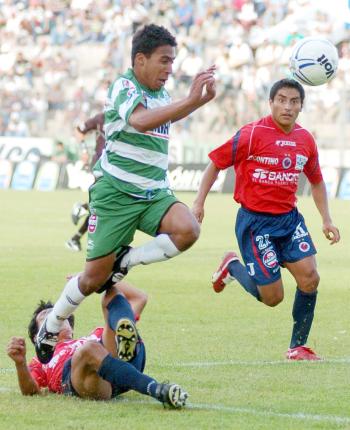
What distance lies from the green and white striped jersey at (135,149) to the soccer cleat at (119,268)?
40cm

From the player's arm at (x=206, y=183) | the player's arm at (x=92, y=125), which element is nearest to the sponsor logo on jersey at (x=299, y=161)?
the player's arm at (x=206, y=183)

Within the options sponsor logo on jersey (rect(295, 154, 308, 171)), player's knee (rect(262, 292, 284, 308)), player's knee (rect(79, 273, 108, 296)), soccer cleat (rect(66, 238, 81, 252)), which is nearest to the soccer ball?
sponsor logo on jersey (rect(295, 154, 308, 171))

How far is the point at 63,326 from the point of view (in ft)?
25.5

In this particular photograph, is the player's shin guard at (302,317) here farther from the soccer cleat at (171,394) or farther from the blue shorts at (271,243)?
the soccer cleat at (171,394)

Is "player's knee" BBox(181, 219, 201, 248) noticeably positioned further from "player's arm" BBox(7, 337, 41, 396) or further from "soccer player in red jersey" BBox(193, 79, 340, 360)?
"player's arm" BBox(7, 337, 41, 396)

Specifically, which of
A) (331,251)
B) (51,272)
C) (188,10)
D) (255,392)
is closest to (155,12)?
(188,10)

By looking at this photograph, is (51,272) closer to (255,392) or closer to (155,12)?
(255,392)

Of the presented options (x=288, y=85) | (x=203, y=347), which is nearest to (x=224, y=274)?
(x=203, y=347)

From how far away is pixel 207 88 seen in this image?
284 inches

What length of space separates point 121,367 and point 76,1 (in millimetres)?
35320

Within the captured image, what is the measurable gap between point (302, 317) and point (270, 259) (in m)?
0.52

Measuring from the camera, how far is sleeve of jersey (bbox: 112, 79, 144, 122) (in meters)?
7.58

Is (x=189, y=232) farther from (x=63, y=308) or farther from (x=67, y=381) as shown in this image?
(x=67, y=381)

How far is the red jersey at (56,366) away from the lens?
737 centimetres
